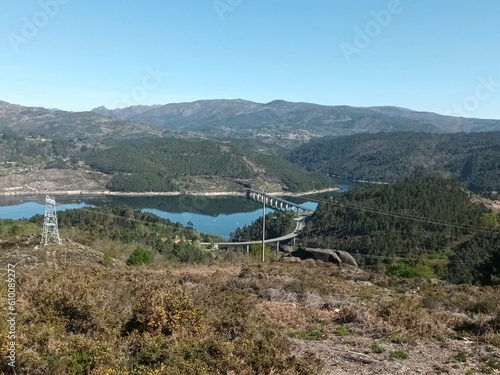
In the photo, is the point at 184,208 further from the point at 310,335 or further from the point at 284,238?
the point at 310,335

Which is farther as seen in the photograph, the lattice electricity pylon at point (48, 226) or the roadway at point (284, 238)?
the roadway at point (284, 238)

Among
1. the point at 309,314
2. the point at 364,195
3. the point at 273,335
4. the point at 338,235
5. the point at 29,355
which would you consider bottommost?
the point at 338,235

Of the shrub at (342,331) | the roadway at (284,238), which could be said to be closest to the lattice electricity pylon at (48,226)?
the shrub at (342,331)

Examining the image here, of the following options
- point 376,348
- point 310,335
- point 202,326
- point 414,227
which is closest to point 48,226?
point 202,326

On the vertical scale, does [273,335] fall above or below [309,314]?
above

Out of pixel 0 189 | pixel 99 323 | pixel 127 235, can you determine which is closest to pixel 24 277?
pixel 99 323

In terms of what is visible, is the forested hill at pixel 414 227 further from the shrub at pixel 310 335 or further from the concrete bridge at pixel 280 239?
the shrub at pixel 310 335

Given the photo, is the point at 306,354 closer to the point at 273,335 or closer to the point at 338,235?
the point at 273,335
